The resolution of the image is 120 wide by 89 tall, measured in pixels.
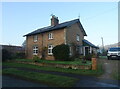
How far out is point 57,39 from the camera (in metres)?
22.7

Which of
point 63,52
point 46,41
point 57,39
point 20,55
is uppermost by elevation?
point 57,39

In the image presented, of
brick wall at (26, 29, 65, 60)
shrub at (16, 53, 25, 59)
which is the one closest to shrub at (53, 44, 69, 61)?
brick wall at (26, 29, 65, 60)

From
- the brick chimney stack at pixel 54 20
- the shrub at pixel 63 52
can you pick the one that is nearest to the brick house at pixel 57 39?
the brick chimney stack at pixel 54 20

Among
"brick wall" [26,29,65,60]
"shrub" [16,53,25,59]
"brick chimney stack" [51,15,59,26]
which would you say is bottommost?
"shrub" [16,53,25,59]

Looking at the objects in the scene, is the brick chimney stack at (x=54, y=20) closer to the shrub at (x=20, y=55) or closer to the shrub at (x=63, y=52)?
the shrub at (x=63, y=52)

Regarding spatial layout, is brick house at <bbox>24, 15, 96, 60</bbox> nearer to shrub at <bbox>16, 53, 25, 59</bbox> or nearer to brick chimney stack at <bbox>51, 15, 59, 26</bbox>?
brick chimney stack at <bbox>51, 15, 59, 26</bbox>

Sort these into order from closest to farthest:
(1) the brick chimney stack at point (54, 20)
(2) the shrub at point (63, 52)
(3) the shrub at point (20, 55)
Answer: (2) the shrub at point (63, 52), (1) the brick chimney stack at point (54, 20), (3) the shrub at point (20, 55)

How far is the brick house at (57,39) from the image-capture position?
73.0ft

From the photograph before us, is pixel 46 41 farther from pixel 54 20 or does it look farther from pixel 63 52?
pixel 63 52

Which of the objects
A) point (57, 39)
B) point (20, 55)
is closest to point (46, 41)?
point (57, 39)

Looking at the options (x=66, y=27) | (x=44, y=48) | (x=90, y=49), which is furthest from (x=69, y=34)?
(x=90, y=49)

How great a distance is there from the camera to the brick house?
2226 cm

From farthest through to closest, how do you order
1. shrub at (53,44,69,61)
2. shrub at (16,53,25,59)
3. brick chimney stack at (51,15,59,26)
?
shrub at (16,53,25,59) → brick chimney stack at (51,15,59,26) → shrub at (53,44,69,61)

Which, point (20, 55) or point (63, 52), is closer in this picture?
point (63, 52)
